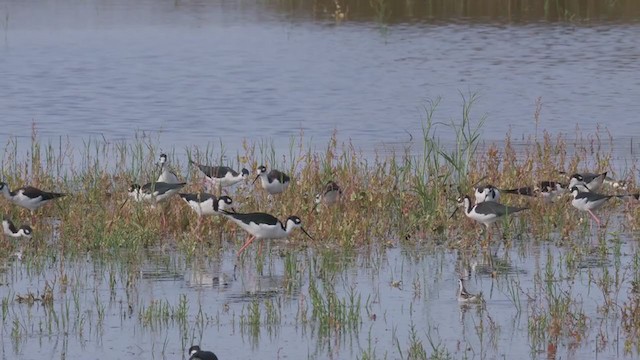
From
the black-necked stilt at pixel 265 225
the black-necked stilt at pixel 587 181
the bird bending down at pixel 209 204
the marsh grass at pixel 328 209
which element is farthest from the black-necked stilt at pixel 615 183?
the bird bending down at pixel 209 204

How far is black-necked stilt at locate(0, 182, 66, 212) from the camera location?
14.9 meters

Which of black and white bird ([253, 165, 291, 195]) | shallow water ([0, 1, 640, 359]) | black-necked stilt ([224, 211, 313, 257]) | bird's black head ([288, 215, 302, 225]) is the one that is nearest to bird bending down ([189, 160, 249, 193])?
black and white bird ([253, 165, 291, 195])

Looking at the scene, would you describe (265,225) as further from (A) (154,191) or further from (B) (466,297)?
(B) (466,297)

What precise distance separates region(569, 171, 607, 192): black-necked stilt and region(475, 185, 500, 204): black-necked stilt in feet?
3.53

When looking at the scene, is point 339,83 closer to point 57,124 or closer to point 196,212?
point 57,124

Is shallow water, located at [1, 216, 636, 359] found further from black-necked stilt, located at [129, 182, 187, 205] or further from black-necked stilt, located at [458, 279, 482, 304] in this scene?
black-necked stilt, located at [129, 182, 187, 205]

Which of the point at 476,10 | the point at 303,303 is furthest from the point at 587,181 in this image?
the point at 476,10

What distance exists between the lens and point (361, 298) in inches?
472

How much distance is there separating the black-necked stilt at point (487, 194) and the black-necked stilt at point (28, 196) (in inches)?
193

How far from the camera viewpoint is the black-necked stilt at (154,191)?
15109 millimetres

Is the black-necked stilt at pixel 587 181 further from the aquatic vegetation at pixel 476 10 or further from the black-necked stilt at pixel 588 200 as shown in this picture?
the aquatic vegetation at pixel 476 10

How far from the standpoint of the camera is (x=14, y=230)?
14023mm

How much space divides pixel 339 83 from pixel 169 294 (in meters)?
19.8

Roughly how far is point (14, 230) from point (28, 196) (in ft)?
3.16
